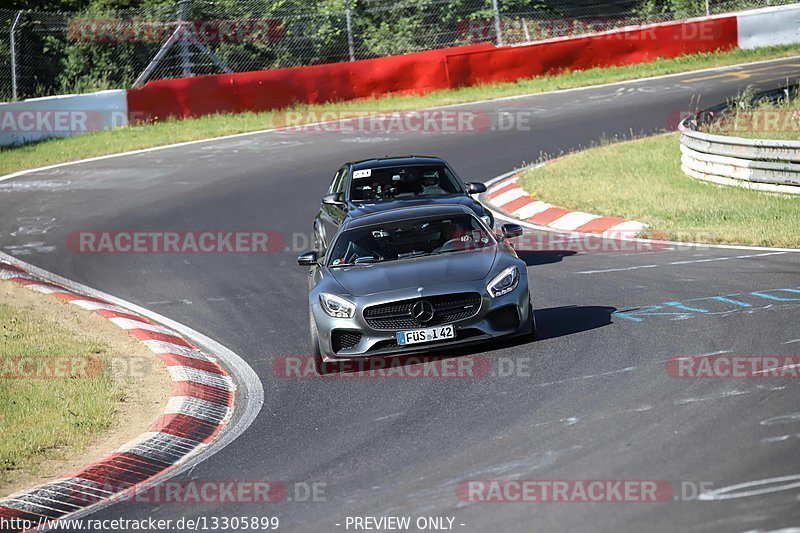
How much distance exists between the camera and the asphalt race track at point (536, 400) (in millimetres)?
6090

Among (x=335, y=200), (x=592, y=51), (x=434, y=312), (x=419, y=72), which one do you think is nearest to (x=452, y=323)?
(x=434, y=312)

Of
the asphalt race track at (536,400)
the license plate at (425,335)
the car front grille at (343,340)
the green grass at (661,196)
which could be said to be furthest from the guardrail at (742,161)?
the car front grille at (343,340)

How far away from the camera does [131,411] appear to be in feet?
30.3

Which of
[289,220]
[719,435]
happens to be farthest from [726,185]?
[719,435]

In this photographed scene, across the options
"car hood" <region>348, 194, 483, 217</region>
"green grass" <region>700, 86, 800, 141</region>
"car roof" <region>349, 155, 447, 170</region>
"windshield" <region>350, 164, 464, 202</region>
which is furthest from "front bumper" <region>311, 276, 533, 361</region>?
"green grass" <region>700, 86, 800, 141</region>

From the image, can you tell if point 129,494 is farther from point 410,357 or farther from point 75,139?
point 75,139

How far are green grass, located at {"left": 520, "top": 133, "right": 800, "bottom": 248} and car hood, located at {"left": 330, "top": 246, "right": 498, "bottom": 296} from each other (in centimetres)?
498

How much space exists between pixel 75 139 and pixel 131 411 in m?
17.8

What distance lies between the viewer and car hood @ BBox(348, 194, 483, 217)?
12.4 m

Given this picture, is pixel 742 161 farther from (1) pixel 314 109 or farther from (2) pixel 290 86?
(2) pixel 290 86

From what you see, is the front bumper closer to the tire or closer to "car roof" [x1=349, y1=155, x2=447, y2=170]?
the tire

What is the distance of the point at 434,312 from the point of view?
370 inches

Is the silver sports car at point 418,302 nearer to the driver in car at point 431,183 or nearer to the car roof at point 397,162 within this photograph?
the driver in car at point 431,183

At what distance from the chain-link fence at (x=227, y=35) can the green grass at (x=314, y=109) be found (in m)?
1.38
